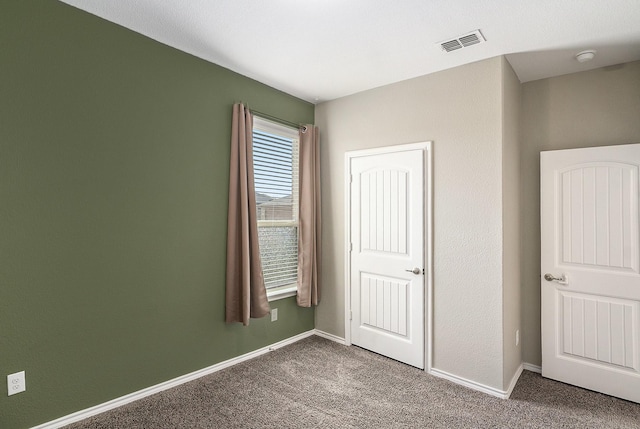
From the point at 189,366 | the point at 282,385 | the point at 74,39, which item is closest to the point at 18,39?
the point at 74,39

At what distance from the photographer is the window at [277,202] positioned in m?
3.34

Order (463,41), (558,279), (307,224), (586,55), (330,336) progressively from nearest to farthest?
(463,41) < (586,55) < (558,279) < (307,224) < (330,336)

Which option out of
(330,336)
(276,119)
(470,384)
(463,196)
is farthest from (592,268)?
(276,119)

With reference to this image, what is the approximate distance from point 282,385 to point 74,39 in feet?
9.47

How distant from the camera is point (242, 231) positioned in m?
3.00

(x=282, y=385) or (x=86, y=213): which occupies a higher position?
(x=86, y=213)

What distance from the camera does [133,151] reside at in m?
2.44

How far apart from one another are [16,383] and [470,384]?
10.3 feet

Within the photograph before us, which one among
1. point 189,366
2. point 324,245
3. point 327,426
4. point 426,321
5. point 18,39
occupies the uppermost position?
point 18,39

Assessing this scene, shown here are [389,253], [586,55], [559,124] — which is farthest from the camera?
[389,253]

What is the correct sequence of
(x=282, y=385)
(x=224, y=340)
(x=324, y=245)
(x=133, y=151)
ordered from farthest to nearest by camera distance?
1. (x=324, y=245)
2. (x=224, y=340)
3. (x=282, y=385)
4. (x=133, y=151)

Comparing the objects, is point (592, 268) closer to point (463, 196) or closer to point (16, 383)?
point (463, 196)

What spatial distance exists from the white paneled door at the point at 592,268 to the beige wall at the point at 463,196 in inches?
27.3

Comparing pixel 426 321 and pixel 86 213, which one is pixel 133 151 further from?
pixel 426 321
